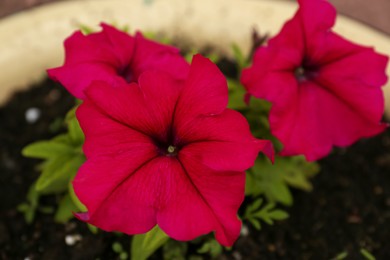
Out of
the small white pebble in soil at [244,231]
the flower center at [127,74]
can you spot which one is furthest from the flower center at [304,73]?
the small white pebble in soil at [244,231]

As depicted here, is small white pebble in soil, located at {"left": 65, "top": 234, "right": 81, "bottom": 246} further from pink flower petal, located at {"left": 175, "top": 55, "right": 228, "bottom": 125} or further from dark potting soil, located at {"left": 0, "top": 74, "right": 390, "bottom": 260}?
pink flower petal, located at {"left": 175, "top": 55, "right": 228, "bottom": 125}

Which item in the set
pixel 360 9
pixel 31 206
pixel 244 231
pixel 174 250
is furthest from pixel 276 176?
pixel 360 9

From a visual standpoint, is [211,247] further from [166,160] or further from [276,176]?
[166,160]

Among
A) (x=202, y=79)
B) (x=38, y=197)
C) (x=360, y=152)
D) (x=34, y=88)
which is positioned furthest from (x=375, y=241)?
(x=34, y=88)

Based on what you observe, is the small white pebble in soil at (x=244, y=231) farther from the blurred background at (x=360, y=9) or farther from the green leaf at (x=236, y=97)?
the blurred background at (x=360, y=9)

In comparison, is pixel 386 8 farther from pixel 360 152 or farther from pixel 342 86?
pixel 342 86

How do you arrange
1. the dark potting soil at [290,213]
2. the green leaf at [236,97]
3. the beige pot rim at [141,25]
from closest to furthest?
1. the green leaf at [236,97]
2. the dark potting soil at [290,213]
3. the beige pot rim at [141,25]
